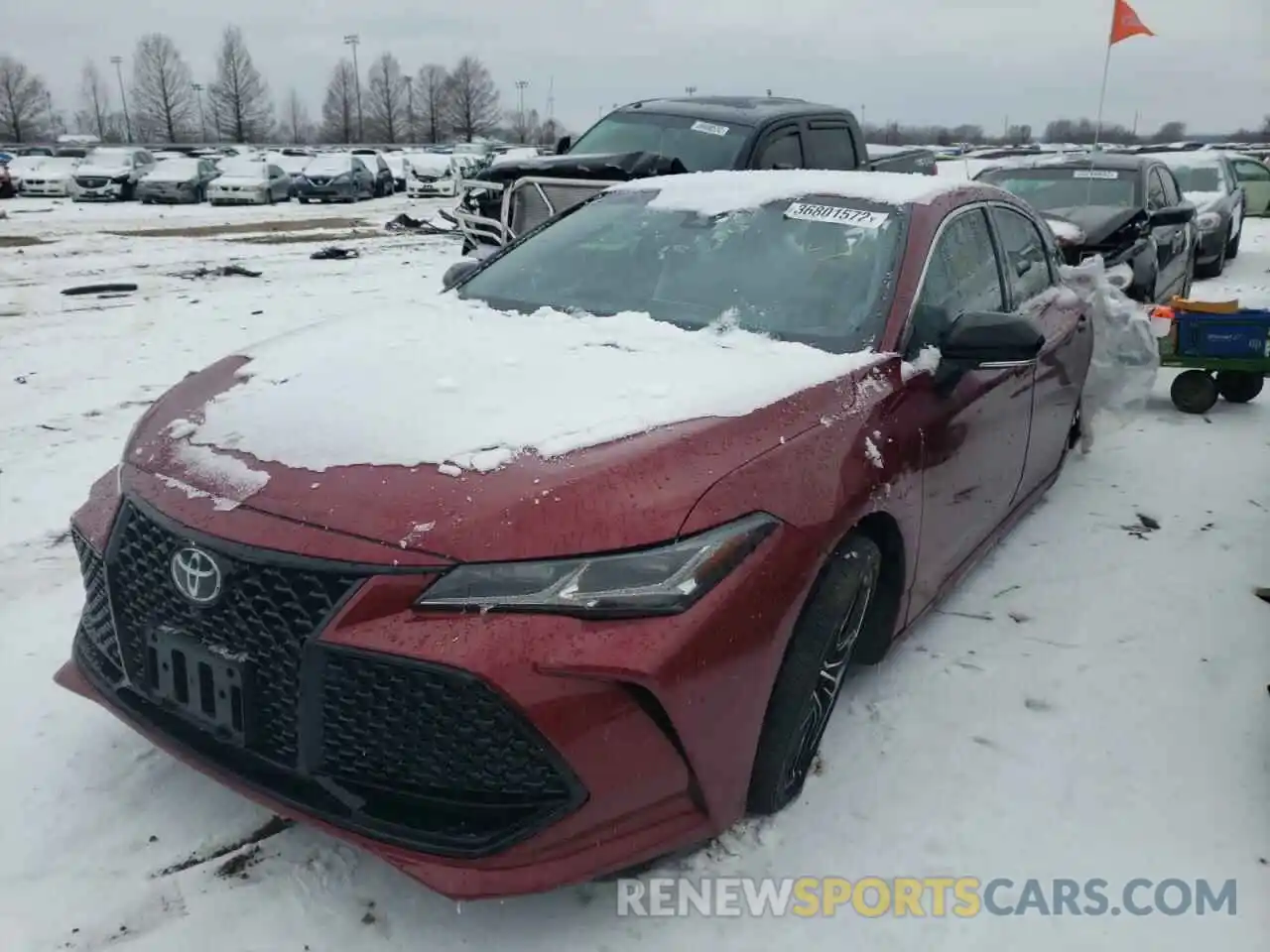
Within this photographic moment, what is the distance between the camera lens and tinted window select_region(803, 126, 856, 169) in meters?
8.34

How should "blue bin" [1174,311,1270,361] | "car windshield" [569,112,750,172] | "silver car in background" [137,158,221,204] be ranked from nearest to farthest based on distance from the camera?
"blue bin" [1174,311,1270,361]
"car windshield" [569,112,750,172]
"silver car in background" [137,158,221,204]

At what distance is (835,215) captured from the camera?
3434 millimetres

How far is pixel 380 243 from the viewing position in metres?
16.0

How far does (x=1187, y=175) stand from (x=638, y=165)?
1099 centimetres

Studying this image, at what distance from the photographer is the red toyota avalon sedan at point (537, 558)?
198cm

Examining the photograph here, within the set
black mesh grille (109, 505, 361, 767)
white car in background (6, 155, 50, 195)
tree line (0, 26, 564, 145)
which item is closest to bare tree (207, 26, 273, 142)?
tree line (0, 26, 564, 145)

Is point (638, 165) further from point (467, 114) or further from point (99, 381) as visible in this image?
point (467, 114)

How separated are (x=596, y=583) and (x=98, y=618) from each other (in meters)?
1.39

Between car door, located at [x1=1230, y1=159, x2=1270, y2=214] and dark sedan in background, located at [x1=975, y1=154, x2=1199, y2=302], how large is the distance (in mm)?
9774

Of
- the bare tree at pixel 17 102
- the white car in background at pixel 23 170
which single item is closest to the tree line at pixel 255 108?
the bare tree at pixel 17 102

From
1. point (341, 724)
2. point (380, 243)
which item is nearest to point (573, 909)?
point (341, 724)

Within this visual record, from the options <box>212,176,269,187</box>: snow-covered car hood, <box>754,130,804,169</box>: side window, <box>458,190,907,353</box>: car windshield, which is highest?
<box>754,130,804,169</box>: side window

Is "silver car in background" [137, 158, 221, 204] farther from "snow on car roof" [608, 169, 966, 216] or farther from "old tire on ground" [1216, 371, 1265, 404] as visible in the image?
"snow on car roof" [608, 169, 966, 216]

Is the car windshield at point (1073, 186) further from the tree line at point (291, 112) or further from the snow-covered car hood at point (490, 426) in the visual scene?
the tree line at point (291, 112)
